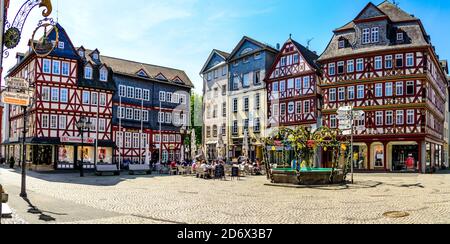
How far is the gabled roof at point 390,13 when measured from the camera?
40578mm

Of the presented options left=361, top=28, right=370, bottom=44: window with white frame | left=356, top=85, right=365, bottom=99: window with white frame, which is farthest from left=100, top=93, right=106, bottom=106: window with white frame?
left=361, top=28, right=370, bottom=44: window with white frame

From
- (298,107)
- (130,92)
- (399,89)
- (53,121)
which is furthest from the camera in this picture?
(130,92)

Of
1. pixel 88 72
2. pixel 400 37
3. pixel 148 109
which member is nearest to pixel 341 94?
pixel 400 37

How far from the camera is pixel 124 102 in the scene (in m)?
49.6

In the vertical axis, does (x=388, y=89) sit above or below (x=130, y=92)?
below

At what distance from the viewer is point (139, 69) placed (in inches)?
2066

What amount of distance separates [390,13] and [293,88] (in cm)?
1192

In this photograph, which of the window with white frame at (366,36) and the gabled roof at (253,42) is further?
the gabled roof at (253,42)

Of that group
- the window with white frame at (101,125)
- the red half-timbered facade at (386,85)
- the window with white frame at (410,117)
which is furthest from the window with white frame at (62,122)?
the window with white frame at (410,117)

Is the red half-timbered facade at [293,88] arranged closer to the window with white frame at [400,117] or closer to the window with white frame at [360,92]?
the window with white frame at [360,92]

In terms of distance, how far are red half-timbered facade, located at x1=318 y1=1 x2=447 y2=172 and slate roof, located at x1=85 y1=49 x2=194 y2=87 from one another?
20963mm

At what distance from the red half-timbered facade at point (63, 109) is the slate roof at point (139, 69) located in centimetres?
329

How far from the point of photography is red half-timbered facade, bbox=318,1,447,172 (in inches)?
1513

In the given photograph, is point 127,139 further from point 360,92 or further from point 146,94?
point 360,92
